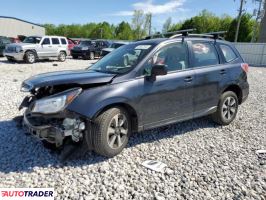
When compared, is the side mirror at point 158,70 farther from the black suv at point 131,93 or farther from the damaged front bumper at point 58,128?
the damaged front bumper at point 58,128

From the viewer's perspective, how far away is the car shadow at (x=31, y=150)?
12.6 ft

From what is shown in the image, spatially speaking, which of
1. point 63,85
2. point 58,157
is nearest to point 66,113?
point 63,85

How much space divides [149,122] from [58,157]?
1.51m

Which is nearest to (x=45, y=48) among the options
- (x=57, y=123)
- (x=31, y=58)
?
(x=31, y=58)

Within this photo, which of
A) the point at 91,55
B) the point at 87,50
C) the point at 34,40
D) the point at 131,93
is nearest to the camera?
the point at 131,93

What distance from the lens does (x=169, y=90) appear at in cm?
454

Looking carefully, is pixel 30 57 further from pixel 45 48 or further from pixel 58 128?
pixel 58 128

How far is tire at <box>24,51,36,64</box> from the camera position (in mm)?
17609

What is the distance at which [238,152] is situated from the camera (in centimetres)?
454

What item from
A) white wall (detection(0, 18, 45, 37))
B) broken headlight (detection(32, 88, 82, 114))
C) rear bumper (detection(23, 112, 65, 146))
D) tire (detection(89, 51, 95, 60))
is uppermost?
white wall (detection(0, 18, 45, 37))

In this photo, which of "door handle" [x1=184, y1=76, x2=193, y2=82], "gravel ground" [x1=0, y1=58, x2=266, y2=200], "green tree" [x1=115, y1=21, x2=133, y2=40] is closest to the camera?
"gravel ground" [x1=0, y1=58, x2=266, y2=200]

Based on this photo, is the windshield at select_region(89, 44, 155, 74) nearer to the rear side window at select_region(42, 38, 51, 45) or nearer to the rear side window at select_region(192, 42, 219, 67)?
the rear side window at select_region(192, 42, 219, 67)

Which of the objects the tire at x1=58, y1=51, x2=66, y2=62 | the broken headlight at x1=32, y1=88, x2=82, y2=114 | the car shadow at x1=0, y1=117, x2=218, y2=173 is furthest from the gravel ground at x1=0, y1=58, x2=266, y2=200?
the tire at x1=58, y1=51, x2=66, y2=62

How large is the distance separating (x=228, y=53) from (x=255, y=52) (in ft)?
75.0
